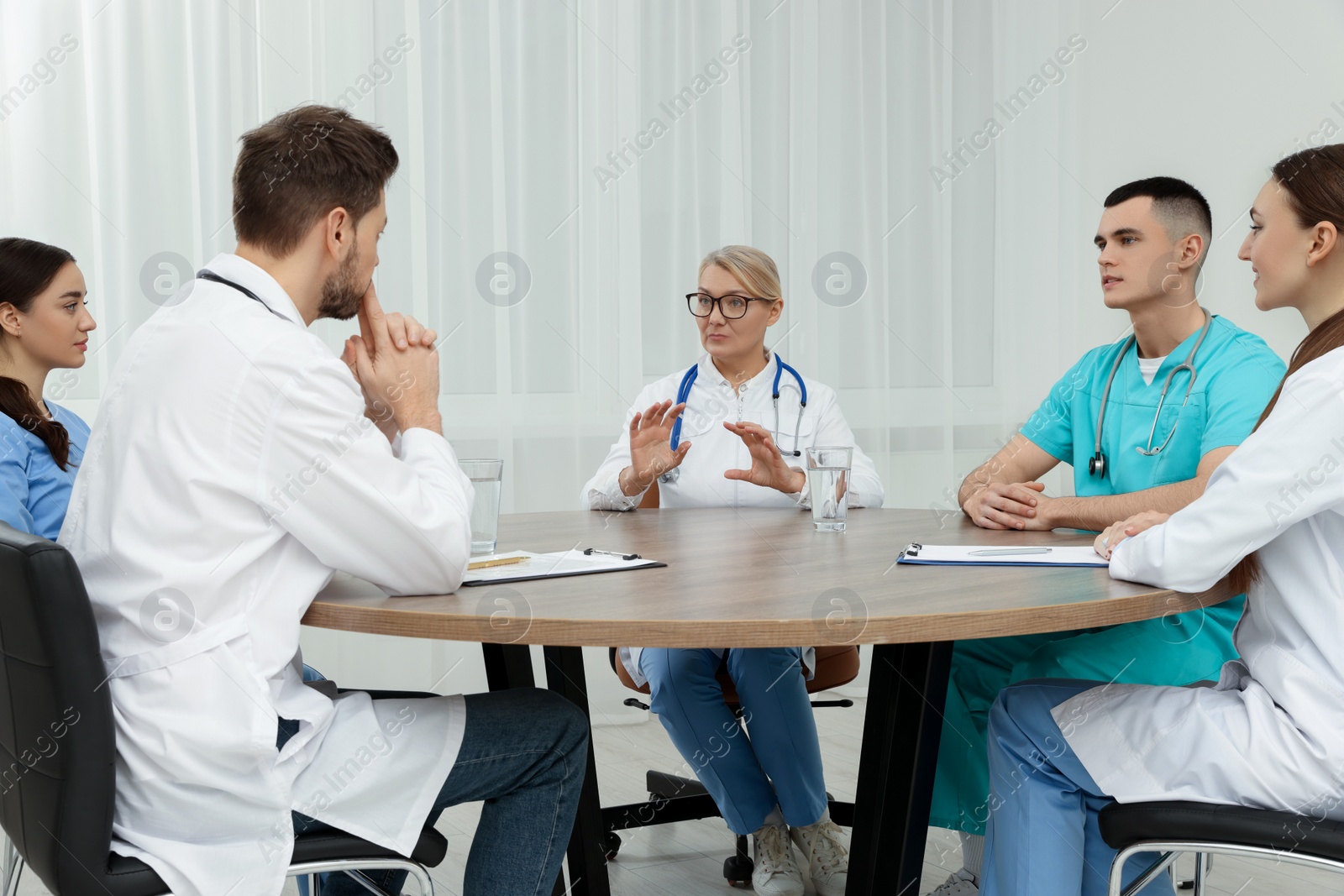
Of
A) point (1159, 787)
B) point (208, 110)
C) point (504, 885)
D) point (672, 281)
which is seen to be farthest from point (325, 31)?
point (1159, 787)

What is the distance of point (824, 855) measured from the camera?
2.33 m

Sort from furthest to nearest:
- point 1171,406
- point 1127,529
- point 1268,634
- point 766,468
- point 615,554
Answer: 1. point 766,468
2. point 1171,406
3. point 615,554
4. point 1127,529
5. point 1268,634

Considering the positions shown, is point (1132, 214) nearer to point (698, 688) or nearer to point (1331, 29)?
point (698, 688)

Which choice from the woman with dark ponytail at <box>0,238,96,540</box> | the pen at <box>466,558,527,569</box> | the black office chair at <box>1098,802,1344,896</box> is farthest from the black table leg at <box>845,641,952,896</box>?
the woman with dark ponytail at <box>0,238,96,540</box>

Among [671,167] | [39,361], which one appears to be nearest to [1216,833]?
[39,361]

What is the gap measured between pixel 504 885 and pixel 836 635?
56 cm

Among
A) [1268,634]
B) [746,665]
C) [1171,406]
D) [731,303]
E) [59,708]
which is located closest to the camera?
[59,708]

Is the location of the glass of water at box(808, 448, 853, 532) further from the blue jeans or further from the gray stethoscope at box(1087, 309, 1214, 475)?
the blue jeans

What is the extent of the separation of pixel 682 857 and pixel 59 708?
5.81 ft

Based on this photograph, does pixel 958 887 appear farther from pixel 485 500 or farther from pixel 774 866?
pixel 485 500

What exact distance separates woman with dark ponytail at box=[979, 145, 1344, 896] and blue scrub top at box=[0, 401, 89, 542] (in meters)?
1.63

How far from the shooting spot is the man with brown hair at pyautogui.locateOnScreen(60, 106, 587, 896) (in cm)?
119

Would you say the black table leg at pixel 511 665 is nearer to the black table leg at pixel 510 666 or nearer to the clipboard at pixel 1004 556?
the black table leg at pixel 510 666

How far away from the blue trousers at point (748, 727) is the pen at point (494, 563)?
0.75 metres
